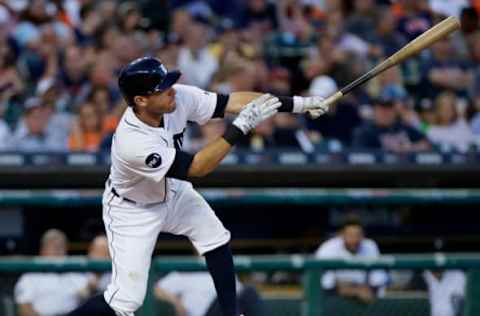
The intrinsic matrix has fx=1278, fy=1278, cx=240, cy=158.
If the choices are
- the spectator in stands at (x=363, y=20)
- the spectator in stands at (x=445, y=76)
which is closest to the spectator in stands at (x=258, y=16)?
the spectator in stands at (x=363, y=20)

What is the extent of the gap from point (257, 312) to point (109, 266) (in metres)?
0.81

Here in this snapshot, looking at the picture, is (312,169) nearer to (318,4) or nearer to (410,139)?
(410,139)

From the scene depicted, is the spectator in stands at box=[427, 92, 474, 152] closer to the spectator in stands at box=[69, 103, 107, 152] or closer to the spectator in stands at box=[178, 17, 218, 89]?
the spectator in stands at box=[178, 17, 218, 89]

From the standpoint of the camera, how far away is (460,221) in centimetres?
880

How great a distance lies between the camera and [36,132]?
28.9 feet

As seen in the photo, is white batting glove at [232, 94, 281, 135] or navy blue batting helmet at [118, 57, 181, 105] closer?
white batting glove at [232, 94, 281, 135]

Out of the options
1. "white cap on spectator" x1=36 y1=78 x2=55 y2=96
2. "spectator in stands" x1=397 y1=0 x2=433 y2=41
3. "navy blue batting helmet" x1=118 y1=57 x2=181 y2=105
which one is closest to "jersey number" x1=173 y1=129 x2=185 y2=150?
"navy blue batting helmet" x1=118 y1=57 x2=181 y2=105

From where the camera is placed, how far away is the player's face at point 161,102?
5.62 metres

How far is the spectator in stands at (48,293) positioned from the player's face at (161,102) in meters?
1.42

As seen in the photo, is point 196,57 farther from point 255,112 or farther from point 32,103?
point 255,112

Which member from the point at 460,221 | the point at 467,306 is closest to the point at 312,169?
the point at 460,221

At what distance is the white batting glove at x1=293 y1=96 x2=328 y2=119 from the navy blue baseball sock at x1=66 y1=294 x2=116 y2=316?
1.26 metres

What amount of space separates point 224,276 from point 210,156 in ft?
2.62

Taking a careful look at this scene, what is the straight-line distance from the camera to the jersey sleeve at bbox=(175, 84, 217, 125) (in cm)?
593
